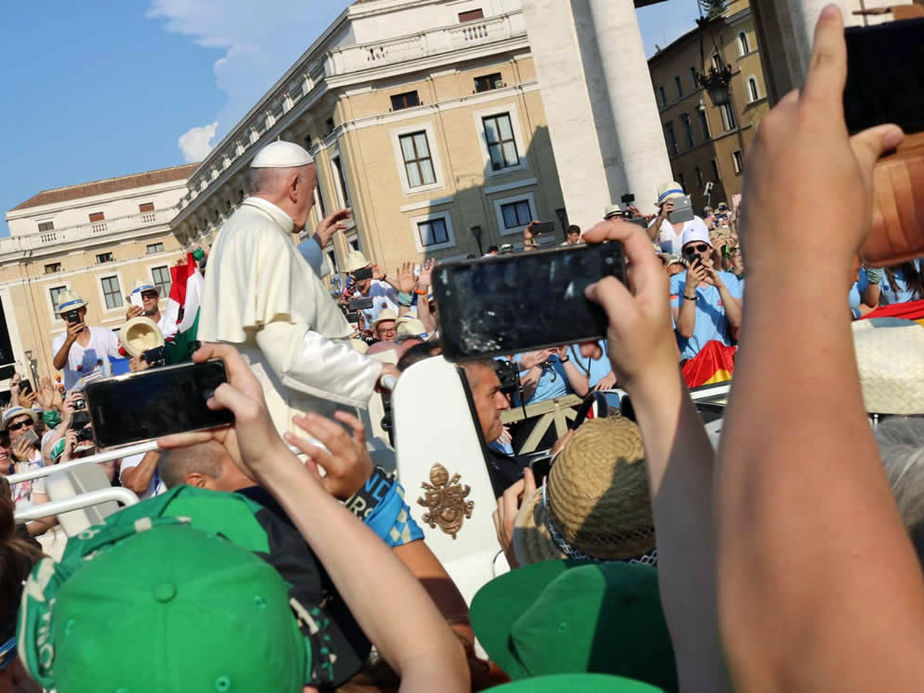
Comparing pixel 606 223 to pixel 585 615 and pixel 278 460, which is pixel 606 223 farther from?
pixel 278 460

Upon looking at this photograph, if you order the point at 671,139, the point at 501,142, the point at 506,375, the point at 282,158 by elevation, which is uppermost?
the point at 671,139

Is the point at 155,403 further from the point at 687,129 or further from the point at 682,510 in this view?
the point at 687,129

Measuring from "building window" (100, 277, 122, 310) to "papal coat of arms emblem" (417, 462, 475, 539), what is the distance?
73.0 m

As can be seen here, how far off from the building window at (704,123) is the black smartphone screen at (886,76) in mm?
68491

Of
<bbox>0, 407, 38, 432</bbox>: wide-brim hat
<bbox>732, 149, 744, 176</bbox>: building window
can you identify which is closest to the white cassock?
<bbox>0, 407, 38, 432</bbox>: wide-brim hat

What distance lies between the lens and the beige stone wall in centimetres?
7019

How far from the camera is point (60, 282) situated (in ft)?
236

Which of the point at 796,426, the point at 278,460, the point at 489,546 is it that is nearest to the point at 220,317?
the point at 489,546

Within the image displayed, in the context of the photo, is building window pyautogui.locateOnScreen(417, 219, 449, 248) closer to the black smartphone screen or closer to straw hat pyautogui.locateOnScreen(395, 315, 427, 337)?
straw hat pyautogui.locateOnScreen(395, 315, 427, 337)

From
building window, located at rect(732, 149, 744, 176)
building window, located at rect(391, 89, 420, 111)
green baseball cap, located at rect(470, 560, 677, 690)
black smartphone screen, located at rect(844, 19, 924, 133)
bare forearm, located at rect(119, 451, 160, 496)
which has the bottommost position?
green baseball cap, located at rect(470, 560, 677, 690)

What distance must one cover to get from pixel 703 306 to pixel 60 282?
71683 millimetres

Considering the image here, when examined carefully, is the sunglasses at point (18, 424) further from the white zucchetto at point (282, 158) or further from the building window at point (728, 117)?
the building window at point (728, 117)

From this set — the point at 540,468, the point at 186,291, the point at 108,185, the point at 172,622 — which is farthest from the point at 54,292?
the point at 172,622

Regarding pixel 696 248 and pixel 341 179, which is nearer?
pixel 696 248
